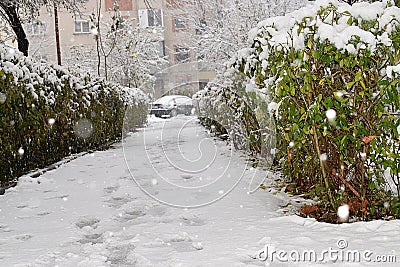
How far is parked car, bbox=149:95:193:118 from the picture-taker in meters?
21.2

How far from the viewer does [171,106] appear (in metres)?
23.0

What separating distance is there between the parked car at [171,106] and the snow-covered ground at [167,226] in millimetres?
15307

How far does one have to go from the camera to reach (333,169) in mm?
3309

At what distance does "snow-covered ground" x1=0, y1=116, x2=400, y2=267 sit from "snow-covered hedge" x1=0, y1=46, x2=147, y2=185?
458 mm

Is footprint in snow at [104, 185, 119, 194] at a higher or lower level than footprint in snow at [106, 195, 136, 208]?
lower

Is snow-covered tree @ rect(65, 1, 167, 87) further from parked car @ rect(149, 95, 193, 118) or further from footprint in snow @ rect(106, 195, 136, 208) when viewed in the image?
footprint in snow @ rect(106, 195, 136, 208)

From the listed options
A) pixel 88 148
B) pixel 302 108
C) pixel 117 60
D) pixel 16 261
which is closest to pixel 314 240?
pixel 302 108

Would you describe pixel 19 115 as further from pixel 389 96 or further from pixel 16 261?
pixel 389 96

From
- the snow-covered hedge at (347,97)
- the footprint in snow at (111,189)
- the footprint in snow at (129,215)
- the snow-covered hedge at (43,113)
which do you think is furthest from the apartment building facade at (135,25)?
the snow-covered hedge at (347,97)

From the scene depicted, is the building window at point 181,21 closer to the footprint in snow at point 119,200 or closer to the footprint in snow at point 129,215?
the footprint in snow at point 119,200

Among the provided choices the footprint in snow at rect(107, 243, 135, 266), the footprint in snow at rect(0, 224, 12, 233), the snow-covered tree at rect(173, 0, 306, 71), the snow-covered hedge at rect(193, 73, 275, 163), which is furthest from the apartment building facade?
the footprint in snow at rect(107, 243, 135, 266)

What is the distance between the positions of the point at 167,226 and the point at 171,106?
19.7 metres

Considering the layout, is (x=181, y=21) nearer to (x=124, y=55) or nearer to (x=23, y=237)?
(x=124, y=55)

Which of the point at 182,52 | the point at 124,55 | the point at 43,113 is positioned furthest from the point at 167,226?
the point at 124,55
